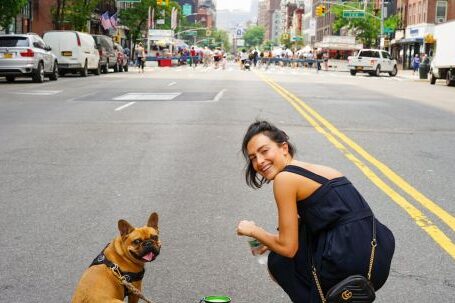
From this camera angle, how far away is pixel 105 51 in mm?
43719

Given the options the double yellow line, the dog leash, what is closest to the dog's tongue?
the dog leash

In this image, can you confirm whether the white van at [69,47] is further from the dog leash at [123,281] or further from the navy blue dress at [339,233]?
the navy blue dress at [339,233]

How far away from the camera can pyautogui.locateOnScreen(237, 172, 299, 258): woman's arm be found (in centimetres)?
330

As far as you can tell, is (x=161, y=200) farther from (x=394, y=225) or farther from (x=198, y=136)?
(x=198, y=136)

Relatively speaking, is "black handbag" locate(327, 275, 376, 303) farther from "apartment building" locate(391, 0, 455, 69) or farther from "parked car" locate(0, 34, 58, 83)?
"apartment building" locate(391, 0, 455, 69)

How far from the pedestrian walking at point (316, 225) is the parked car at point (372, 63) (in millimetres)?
52331

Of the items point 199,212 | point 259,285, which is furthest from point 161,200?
point 259,285

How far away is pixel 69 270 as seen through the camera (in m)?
5.19

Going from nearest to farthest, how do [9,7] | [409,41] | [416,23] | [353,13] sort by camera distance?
[9,7]
[353,13]
[416,23]
[409,41]

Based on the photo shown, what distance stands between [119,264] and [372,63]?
5235cm

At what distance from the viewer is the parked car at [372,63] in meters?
54.6

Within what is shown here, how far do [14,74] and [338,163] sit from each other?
75.4 ft

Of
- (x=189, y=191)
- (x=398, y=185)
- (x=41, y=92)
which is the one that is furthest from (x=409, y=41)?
(x=189, y=191)

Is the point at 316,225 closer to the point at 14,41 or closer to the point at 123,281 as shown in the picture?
the point at 123,281
